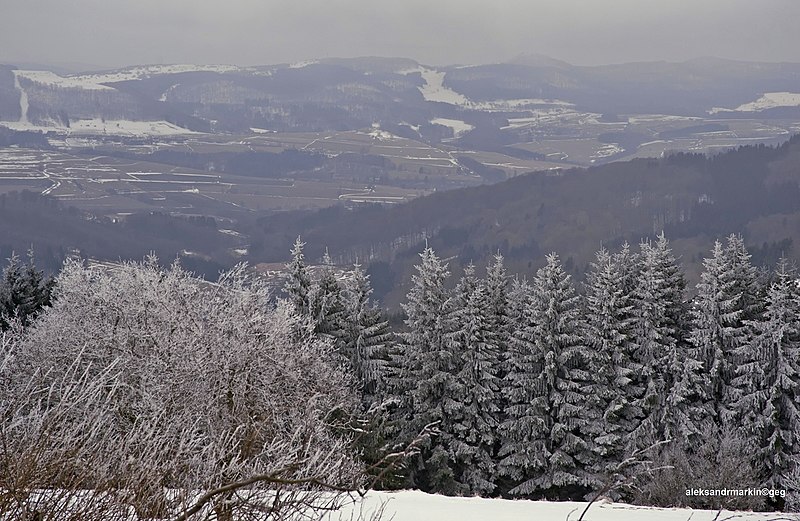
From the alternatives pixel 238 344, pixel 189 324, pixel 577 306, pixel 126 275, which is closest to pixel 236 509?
pixel 238 344

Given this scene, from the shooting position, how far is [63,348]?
21438mm

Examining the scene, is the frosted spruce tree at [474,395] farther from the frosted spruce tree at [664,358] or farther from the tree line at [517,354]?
the frosted spruce tree at [664,358]

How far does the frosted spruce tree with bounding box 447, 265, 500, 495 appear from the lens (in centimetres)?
2706

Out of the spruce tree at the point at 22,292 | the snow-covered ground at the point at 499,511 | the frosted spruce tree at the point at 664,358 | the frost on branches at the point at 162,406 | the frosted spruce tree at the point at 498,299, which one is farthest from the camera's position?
the frosted spruce tree at the point at 498,299

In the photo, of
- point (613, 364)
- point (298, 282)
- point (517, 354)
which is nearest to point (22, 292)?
point (298, 282)

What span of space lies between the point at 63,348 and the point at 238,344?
6.82m

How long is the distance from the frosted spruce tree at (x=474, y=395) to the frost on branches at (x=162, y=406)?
5.24 m

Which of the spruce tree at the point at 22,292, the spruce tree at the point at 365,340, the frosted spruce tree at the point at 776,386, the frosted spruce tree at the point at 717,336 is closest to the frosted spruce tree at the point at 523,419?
the spruce tree at the point at 365,340

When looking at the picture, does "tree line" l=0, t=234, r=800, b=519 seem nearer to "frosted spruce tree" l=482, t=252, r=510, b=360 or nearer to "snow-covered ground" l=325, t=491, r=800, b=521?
"frosted spruce tree" l=482, t=252, r=510, b=360

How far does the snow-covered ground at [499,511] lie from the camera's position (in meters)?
9.55

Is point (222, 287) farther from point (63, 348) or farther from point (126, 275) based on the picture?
point (63, 348)

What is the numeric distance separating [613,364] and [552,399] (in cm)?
292

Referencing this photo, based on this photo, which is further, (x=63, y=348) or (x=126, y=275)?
(x=126, y=275)

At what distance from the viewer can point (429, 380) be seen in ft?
90.1
